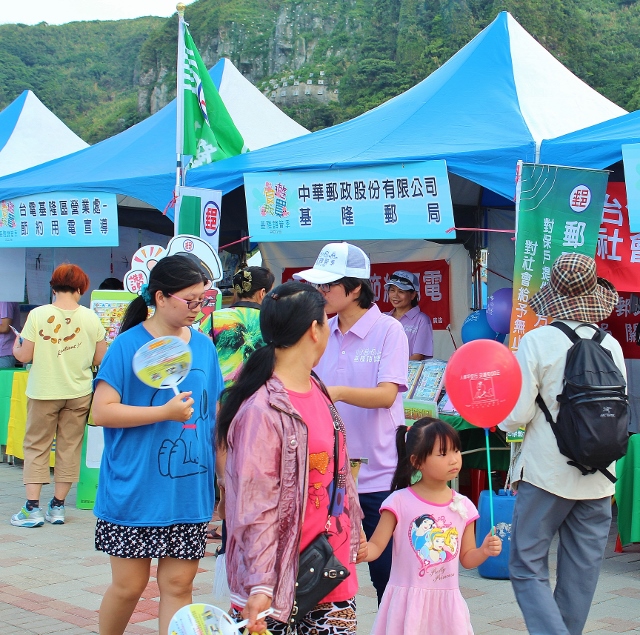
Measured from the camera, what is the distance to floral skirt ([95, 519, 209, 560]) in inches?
122

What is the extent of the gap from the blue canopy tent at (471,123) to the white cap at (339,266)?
235 centimetres

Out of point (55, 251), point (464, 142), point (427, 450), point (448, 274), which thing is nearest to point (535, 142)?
point (464, 142)

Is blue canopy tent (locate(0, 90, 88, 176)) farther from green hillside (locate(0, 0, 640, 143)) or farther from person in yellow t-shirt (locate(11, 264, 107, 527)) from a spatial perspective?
green hillside (locate(0, 0, 640, 143))

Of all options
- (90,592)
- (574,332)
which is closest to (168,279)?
(574,332)

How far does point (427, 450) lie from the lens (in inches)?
126

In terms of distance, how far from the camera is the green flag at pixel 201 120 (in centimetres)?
689

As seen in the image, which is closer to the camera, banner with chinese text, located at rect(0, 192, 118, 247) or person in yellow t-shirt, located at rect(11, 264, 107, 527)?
person in yellow t-shirt, located at rect(11, 264, 107, 527)

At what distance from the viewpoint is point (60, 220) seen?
7.92 m

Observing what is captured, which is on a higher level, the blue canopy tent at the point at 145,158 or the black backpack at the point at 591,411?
the blue canopy tent at the point at 145,158

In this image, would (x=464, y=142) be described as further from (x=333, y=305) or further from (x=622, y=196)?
(x=333, y=305)

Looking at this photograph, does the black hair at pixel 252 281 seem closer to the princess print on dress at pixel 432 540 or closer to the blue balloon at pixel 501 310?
the blue balloon at pixel 501 310

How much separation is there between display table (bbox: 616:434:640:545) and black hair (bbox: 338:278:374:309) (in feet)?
7.69

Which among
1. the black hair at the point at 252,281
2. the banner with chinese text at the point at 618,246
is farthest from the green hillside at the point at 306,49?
the black hair at the point at 252,281

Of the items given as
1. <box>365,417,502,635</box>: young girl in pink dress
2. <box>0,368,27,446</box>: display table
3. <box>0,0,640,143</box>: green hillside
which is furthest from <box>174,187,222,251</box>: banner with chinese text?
<box>0,0,640,143</box>: green hillside
